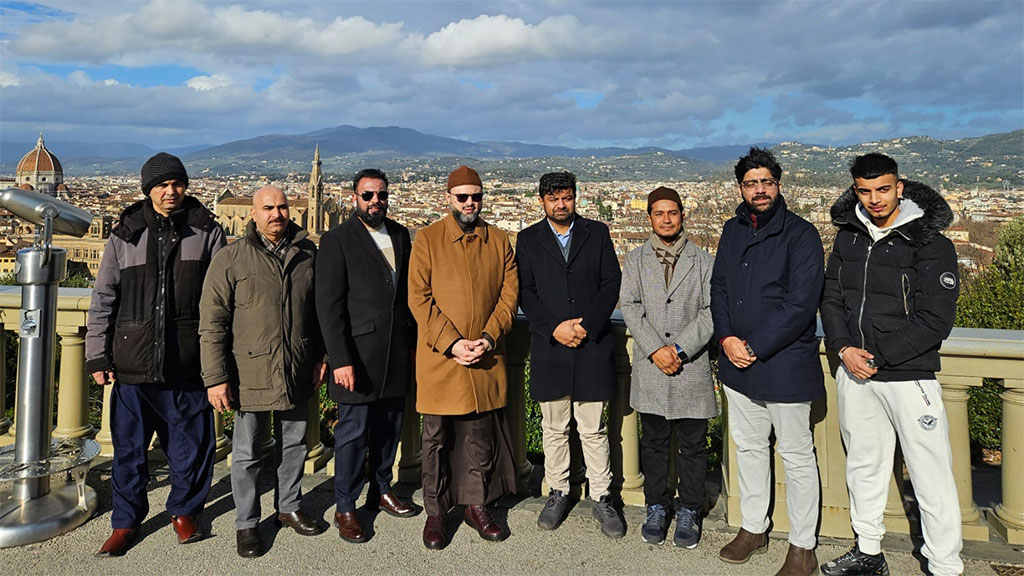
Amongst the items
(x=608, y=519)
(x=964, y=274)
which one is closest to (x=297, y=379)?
(x=608, y=519)

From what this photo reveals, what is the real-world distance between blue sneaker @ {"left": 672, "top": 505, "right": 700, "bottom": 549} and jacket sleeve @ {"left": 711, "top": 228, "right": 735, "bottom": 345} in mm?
845

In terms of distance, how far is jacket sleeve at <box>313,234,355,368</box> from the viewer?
3100 mm

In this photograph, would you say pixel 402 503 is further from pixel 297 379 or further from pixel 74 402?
pixel 74 402

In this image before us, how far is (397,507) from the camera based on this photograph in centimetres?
337

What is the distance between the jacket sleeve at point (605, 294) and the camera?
126 inches

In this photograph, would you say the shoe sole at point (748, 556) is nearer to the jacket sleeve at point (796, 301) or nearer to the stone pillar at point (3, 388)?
the jacket sleeve at point (796, 301)

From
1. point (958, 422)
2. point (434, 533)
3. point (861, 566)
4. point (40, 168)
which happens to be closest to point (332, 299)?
point (434, 533)

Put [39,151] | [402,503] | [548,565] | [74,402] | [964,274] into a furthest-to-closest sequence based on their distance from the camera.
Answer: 1. [39,151]
2. [964,274]
3. [74,402]
4. [402,503]
5. [548,565]

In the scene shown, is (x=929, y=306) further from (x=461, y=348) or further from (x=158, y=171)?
(x=158, y=171)

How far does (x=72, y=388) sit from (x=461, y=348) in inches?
101

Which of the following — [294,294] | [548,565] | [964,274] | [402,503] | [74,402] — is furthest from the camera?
[964,274]

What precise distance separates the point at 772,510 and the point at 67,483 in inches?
143

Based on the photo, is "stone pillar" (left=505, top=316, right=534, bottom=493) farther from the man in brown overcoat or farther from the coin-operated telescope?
the coin-operated telescope

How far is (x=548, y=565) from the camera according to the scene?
290 centimetres
